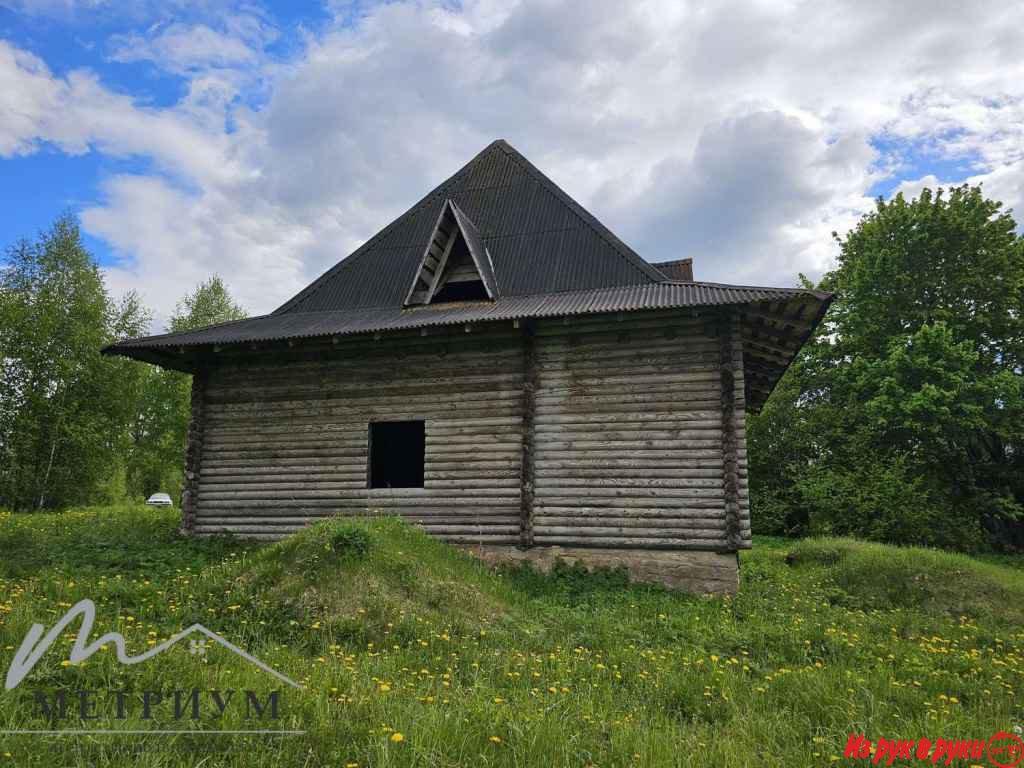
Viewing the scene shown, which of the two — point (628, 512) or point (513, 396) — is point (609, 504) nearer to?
point (628, 512)

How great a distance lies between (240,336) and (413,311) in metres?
3.39

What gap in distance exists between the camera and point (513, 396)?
11156 millimetres

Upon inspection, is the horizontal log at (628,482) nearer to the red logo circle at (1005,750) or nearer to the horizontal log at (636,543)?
the horizontal log at (636,543)

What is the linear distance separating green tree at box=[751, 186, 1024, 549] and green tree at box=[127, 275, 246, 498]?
30.0 meters

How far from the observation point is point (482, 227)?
46.2 feet

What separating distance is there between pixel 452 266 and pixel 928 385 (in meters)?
16.8

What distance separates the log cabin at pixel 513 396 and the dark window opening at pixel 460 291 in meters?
0.05

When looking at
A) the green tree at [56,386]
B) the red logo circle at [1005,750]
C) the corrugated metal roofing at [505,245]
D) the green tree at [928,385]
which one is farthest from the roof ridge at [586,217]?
the green tree at [56,386]

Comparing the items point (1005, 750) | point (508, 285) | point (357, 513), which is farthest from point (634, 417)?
point (1005, 750)

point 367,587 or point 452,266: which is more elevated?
point 452,266

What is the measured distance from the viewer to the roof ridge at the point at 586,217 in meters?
11.9

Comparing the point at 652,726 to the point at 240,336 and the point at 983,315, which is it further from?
the point at 983,315

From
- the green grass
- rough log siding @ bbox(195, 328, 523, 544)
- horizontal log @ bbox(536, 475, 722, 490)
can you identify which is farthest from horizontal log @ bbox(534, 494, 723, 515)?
the green grass

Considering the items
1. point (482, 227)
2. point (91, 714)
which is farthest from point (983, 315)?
point (91, 714)
